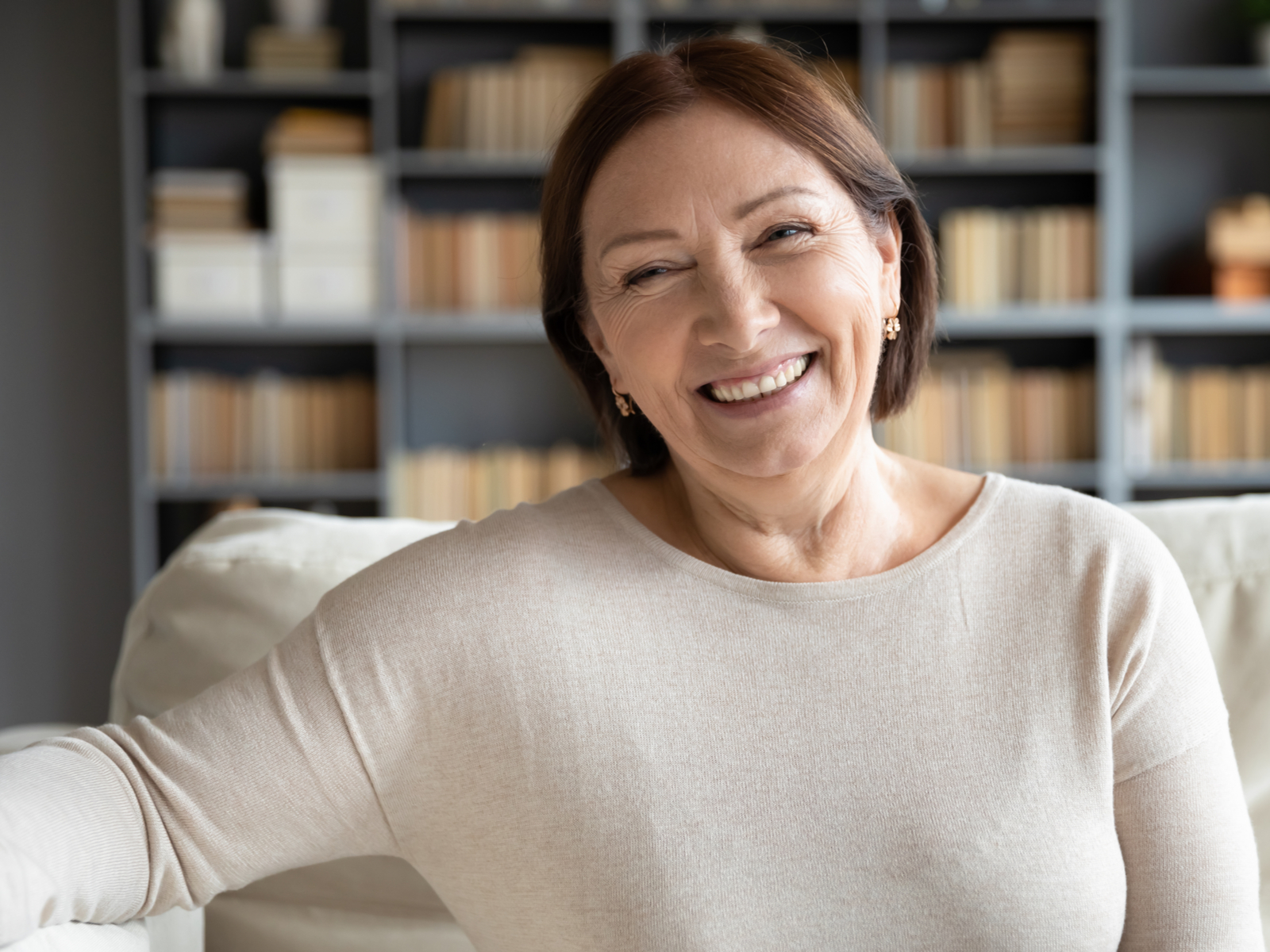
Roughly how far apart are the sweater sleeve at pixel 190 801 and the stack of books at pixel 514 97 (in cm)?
271

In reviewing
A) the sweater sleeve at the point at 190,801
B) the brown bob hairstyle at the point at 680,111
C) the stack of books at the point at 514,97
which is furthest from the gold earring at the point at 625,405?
the stack of books at the point at 514,97

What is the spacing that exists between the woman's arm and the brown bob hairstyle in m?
0.53

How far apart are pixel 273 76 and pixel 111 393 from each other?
44.2 inches

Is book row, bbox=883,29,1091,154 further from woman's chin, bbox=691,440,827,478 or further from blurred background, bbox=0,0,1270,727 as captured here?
woman's chin, bbox=691,440,827,478

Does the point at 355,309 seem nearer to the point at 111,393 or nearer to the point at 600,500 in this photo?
the point at 111,393

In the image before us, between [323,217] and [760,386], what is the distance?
2.64m

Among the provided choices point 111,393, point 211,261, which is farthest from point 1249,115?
point 111,393

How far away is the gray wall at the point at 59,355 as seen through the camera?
363 centimetres

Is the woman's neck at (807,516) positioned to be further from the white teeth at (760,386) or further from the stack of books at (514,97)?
the stack of books at (514,97)

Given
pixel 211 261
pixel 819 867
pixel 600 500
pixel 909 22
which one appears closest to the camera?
pixel 819 867

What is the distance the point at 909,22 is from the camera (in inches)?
142

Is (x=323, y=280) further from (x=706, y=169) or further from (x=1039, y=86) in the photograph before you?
(x=706, y=169)

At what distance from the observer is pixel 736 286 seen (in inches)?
38.4

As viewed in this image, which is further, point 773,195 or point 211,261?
point 211,261
